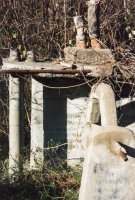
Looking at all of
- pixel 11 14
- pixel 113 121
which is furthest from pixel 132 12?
pixel 113 121

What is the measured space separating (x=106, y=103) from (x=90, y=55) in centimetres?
120

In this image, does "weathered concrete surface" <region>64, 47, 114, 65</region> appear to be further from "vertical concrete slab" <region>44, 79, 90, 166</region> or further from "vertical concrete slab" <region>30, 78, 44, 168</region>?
"vertical concrete slab" <region>30, 78, 44, 168</region>

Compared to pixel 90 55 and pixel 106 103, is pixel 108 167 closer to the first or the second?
pixel 106 103

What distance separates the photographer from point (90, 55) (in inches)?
247

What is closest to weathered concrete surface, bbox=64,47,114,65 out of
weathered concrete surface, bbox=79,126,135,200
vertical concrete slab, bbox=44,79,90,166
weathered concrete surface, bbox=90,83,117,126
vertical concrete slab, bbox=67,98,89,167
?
weathered concrete surface, bbox=90,83,117,126

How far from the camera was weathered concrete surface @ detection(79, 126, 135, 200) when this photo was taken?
14.4 ft

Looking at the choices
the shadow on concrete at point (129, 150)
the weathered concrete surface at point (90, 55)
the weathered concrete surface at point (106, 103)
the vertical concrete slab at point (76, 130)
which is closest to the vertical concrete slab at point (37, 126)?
the vertical concrete slab at point (76, 130)

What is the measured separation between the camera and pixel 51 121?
7004 mm

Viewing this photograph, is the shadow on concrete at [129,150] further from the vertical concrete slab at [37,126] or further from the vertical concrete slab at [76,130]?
the vertical concrete slab at [37,126]

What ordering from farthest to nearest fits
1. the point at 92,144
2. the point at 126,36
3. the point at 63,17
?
1. the point at 126,36
2. the point at 63,17
3. the point at 92,144

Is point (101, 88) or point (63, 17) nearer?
point (101, 88)

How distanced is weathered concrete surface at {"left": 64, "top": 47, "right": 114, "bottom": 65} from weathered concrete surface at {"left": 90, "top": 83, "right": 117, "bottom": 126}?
487 millimetres

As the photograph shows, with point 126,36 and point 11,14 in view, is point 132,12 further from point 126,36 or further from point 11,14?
point 11,14

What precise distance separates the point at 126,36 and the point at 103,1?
1.00 metres
